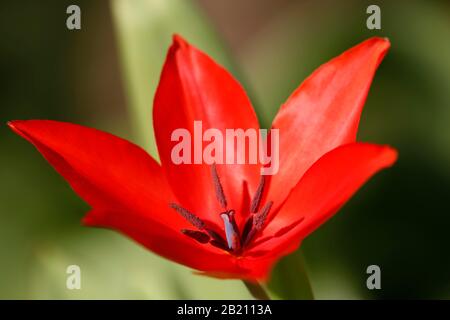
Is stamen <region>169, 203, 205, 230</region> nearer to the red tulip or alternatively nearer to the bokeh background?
the red tulip

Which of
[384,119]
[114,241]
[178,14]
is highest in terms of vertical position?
[178,14]

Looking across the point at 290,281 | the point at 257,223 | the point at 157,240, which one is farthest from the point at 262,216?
the point at 157,240

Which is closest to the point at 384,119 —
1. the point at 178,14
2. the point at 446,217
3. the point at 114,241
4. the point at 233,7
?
the point at 446,217

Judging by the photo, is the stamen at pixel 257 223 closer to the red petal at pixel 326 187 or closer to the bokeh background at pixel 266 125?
the red petal at pixel 326 187

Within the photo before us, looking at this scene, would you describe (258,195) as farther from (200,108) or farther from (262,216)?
(200,108)

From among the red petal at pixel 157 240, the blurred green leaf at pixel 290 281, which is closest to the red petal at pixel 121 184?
the red petal at pixel 157 240

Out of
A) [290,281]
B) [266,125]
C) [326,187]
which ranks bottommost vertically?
[290,281]
